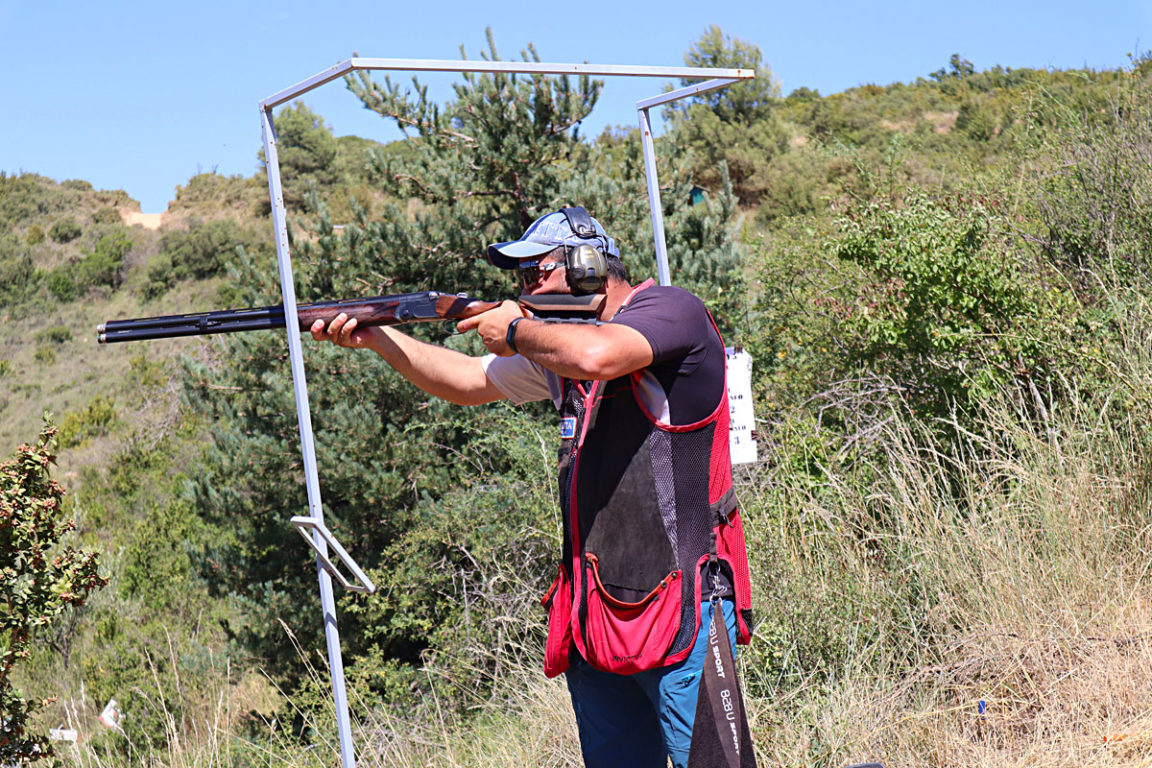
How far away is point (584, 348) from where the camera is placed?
220 cm

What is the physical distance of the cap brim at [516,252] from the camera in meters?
2.58

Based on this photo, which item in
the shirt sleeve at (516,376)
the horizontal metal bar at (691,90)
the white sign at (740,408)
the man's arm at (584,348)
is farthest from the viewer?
the white sign at (740,408)

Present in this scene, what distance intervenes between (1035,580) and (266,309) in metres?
3.24

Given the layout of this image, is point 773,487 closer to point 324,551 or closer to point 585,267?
point 585,267

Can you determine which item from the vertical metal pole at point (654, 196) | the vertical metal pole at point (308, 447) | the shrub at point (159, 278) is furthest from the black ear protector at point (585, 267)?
the shrub at point (159, 278)

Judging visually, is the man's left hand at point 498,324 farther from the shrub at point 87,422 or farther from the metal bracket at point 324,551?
the shrub at point 87,422

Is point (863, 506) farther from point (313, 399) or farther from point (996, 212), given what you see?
point (313, 399)

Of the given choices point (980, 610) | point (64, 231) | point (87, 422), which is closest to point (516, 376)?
point (980, 610)

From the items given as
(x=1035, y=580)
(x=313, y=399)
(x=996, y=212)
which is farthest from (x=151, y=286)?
(x=1035, y=580)

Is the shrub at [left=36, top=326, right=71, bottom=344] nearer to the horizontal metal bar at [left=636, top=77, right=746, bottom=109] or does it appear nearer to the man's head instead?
the horizontal metal bar at [left=636, top=77, right=746, bottom=109]

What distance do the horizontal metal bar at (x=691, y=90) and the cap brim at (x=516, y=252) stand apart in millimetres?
1052

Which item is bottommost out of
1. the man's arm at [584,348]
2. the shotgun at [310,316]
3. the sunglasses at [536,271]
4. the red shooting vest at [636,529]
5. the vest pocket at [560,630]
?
the vest pocket at [560,630]

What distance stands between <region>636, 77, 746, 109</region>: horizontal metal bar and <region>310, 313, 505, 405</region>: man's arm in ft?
4.07

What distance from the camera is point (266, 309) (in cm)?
290
